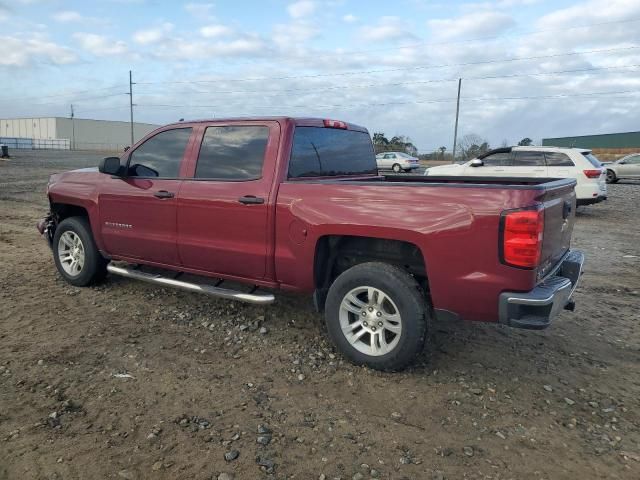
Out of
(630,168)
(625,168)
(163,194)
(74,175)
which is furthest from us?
(625,168)

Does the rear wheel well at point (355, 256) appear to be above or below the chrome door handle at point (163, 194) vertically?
below

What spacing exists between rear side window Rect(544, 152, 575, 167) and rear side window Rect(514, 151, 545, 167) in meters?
0.14

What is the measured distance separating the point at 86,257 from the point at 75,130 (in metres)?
122

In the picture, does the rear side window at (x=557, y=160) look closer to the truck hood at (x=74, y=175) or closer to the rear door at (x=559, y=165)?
the rear door at (x=559, y=165)

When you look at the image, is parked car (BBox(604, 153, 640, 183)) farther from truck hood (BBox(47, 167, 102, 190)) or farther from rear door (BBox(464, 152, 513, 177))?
truck hood (BBox(47, 167, 102, 190))

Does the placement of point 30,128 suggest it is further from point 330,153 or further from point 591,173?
point 330,153

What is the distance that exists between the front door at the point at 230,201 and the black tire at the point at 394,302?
0.74 metres

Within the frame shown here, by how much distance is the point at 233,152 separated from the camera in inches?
177

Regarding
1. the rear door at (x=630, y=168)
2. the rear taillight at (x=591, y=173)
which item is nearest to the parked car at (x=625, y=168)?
the rear door at (x=630, y=168)

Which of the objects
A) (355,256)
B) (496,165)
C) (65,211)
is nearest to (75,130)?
(496,165)

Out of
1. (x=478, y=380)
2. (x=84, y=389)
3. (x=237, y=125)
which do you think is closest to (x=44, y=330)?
(x=84, y=389)

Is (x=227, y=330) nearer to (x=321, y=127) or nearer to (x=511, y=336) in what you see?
(x=321, y=127)

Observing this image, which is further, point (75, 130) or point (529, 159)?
point (75, 130)

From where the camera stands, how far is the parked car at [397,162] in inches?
1254
